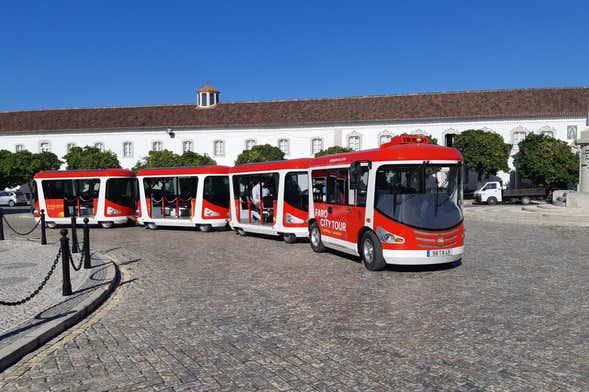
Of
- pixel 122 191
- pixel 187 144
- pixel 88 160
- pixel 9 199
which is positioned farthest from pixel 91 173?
pixel 187 144

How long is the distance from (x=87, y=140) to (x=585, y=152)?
50.0m

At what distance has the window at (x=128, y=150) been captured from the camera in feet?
187

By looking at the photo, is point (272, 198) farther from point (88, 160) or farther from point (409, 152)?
point (88, 160)

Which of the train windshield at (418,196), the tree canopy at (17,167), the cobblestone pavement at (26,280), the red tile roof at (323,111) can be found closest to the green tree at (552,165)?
the red tile roof at (323,111)

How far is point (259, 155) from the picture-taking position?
47.9 meters

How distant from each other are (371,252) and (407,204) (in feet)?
4.05

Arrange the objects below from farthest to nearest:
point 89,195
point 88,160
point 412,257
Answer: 1. point 88,160
2. point 89,195
3. point 412,257

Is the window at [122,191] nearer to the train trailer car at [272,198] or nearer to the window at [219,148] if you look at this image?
the train trailer car at [272,198]

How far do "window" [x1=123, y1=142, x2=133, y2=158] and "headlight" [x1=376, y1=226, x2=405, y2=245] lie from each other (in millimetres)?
51058

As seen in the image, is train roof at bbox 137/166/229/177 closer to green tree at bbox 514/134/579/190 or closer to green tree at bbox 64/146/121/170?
green tree at bbox 64/146/121/170

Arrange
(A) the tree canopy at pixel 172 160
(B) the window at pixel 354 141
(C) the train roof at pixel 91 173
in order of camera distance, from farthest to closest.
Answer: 1. (B) the window at pixel 354 141
2. (A) the tree canopy at pixel 172 160
3. (C) the train roof at pixel 91 173

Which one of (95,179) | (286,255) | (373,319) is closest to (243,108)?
(95,179)

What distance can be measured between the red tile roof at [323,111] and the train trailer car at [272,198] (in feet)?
120

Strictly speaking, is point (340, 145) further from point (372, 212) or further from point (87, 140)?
point (372, 212)
